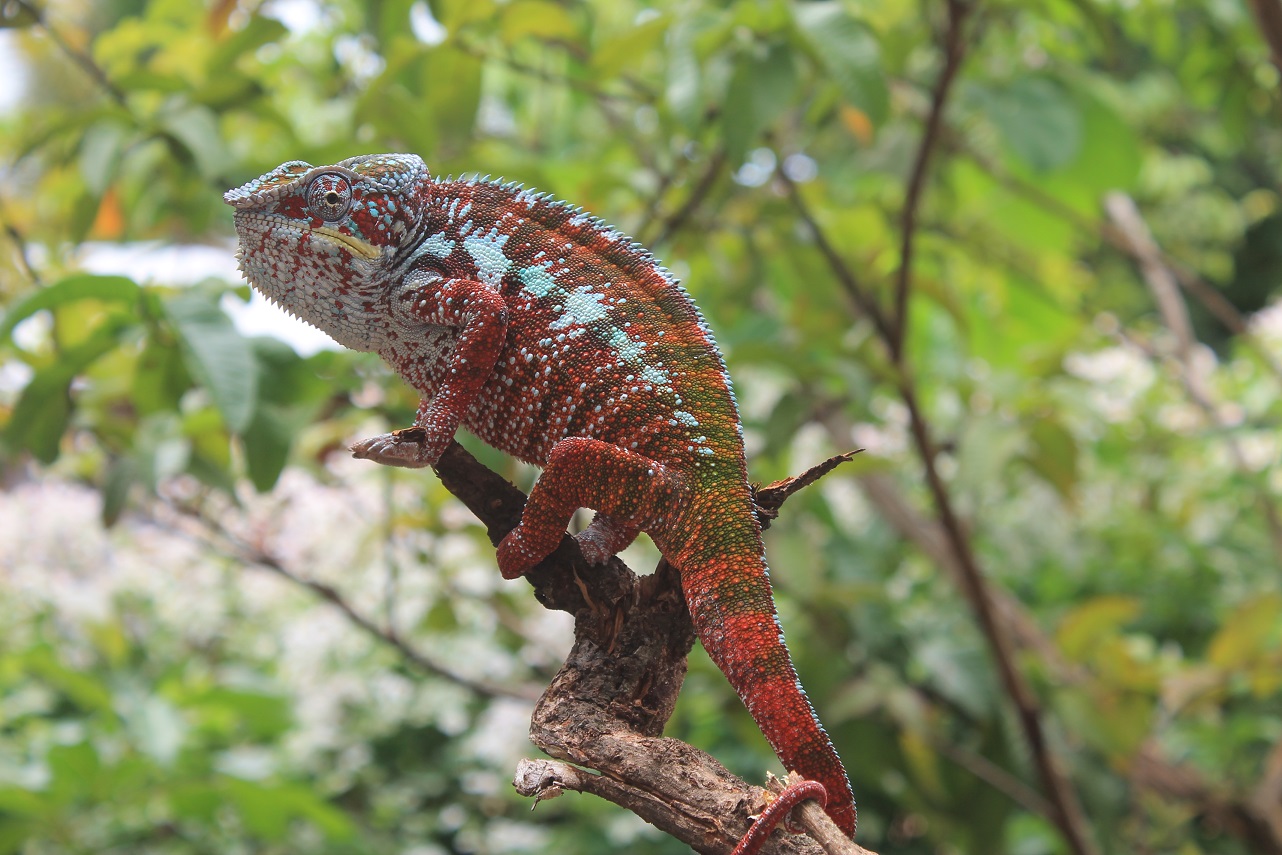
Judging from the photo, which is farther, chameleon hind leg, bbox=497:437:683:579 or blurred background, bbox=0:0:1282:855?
blurred background, bbox=0:0:1282:855

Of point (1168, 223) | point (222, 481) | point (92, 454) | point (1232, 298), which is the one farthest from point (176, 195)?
point (1232, 298)

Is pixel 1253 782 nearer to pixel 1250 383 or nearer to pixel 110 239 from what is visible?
pixel 1250 383

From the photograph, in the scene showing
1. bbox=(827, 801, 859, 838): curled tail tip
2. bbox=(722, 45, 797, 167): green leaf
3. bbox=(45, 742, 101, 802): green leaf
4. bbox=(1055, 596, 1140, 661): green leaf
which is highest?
bbox=(722, 45, 797, 167): green leaf

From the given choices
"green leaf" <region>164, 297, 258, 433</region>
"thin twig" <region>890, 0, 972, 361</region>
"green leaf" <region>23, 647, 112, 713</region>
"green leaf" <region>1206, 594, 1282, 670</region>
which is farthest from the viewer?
"green leaf" <region>23, 647, 112, 713</region>

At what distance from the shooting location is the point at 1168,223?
6.84 meters

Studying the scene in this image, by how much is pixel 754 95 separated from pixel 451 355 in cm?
83

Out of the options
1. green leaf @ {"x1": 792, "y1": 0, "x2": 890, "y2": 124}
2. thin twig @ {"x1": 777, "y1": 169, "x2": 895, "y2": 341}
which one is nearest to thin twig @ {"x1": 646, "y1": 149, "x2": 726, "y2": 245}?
thin twig @ {"x1": 777, "y1": 169, "x2": 895, "y2": 341}

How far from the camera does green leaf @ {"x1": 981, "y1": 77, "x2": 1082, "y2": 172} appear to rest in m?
1.95

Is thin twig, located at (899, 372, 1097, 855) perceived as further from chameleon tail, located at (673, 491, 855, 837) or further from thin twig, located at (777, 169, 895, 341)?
chameleon tail, located at (673, 491, 855, 837)

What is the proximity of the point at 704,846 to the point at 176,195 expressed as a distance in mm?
1745

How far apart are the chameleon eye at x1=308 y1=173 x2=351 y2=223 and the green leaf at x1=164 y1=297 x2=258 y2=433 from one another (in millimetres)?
376

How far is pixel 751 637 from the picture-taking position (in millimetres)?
841

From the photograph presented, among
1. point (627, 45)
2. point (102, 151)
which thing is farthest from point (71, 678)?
point (627, 45)

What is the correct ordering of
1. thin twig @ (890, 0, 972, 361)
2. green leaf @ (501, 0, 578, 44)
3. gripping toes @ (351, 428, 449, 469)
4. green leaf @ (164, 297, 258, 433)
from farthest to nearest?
1. thin twig @ (890, 0, 972, 361)
2. green leaf @ (501, 0, 578, 44)
3. green leaf @ (164, 297, 258, 433)
4. gripping toes @ (351, 428, 449, 469)
